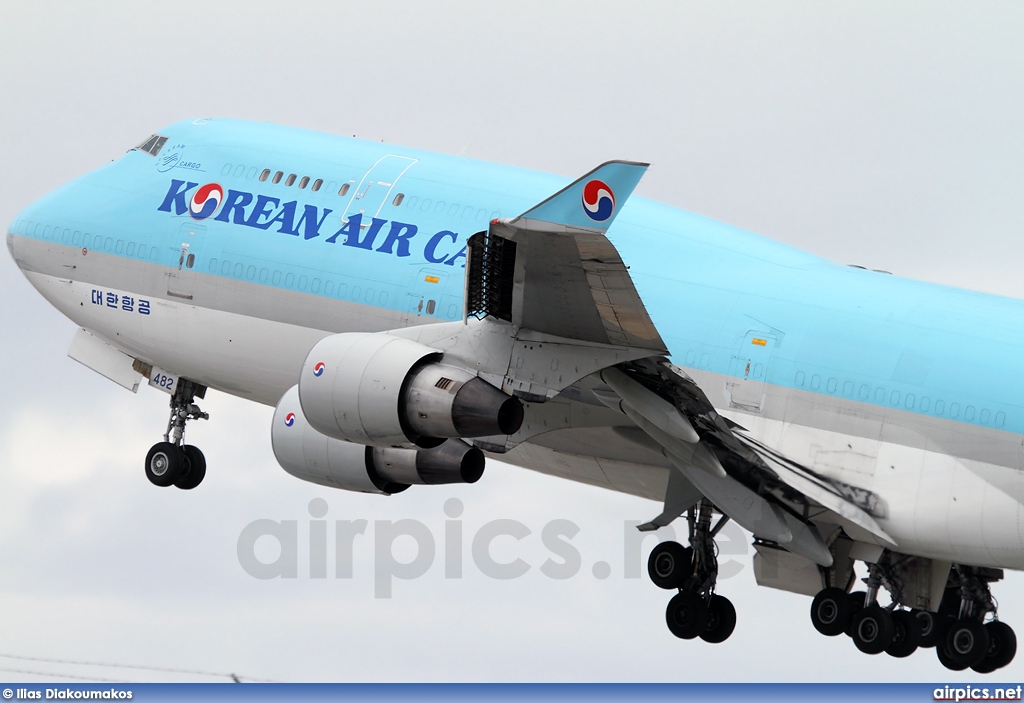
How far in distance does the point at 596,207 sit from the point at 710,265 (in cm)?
602

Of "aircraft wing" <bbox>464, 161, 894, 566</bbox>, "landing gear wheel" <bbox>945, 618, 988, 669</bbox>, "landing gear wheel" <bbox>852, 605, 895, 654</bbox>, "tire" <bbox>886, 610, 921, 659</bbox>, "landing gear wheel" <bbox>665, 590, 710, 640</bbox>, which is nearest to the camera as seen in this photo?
"aircraft wing" <bbox>464, 161, 894, 566</bbox>

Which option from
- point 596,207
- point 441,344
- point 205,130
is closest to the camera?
point 596,207

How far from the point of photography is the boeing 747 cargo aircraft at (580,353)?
1892 centimetres

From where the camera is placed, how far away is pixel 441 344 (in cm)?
1966

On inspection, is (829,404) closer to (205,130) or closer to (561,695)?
(561,695)

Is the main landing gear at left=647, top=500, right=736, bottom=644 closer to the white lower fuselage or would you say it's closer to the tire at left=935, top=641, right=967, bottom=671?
the white lower fuselage

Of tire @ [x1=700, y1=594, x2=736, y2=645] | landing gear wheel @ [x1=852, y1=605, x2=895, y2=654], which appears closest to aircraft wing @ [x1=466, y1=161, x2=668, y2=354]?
tire @ [x1=700, y1=594, x2=736, y2=645]

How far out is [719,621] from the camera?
76.1ft

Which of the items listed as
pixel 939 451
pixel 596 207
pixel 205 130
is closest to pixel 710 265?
pixel 939 451

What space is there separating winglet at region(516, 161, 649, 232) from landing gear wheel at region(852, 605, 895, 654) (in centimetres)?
861

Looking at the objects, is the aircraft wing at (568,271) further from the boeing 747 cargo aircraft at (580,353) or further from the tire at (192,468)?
the tire at (192,468)

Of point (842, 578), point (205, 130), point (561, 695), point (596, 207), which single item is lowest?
point (561, 695)

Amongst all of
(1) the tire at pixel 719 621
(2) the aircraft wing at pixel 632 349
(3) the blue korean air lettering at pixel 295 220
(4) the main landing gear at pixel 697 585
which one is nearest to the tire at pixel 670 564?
(4) the main landing gear at pixel 697 585

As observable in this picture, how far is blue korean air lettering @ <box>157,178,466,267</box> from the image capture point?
77.2 feet
